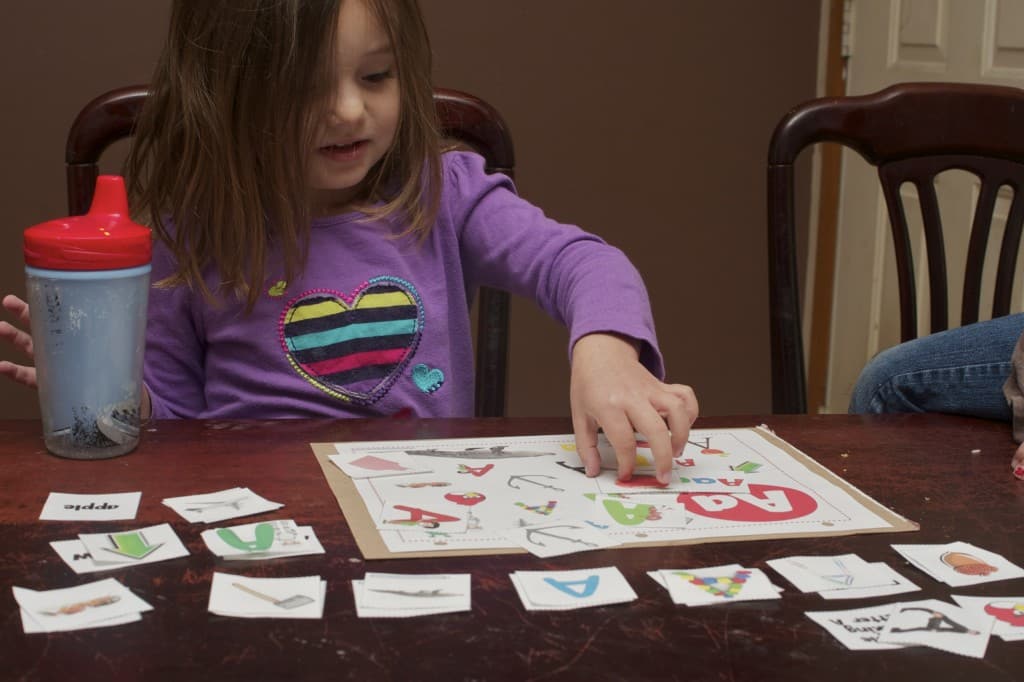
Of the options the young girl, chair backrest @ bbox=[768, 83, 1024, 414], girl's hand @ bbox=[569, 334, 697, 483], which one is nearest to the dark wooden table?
girl's hand @ bbox=[569, 334, 697, 483]

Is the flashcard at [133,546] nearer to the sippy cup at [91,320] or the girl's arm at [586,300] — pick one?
the sippy cup at [91,320]

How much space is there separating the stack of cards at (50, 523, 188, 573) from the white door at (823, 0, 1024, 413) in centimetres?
179

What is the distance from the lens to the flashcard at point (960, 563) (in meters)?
0.70

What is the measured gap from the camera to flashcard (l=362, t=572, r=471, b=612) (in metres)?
0.64

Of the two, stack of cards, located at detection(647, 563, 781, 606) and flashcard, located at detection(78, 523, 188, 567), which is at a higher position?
flashcard, located at detection(78, 523, 188, 567)

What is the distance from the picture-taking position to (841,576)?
69 centimetres

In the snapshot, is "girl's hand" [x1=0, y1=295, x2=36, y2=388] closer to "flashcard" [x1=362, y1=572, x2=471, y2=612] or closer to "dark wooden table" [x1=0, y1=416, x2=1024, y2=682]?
"dark wooden table" [x1=0, y1=416, x2=1024, y2=682]

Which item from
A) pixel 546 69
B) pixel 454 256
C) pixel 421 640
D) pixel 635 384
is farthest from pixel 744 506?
pixel 546 69

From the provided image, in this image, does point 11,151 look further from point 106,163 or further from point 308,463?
point 308,463

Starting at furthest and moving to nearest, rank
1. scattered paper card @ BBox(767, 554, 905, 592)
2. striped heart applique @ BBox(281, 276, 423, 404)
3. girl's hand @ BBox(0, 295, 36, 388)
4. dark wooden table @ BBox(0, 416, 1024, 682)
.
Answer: striped heart applique @ BBox(281, 276, 423, 404) < girl's hand @ BBox(0, 295, 36, 388) < scattered paper card @ BBox(767, 554, 905, 592) < dark wooden table @ BBox(0, 416, 1024, 682)

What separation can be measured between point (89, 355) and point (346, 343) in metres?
0.34

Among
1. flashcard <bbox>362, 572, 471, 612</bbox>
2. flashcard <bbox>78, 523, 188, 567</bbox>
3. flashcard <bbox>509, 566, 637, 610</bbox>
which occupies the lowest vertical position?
flashcard <bbox>509, 566, 637, 610</bbox>

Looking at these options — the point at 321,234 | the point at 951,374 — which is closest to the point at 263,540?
the point at 321,234

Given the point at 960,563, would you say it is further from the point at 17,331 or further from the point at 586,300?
the point at 17,331
